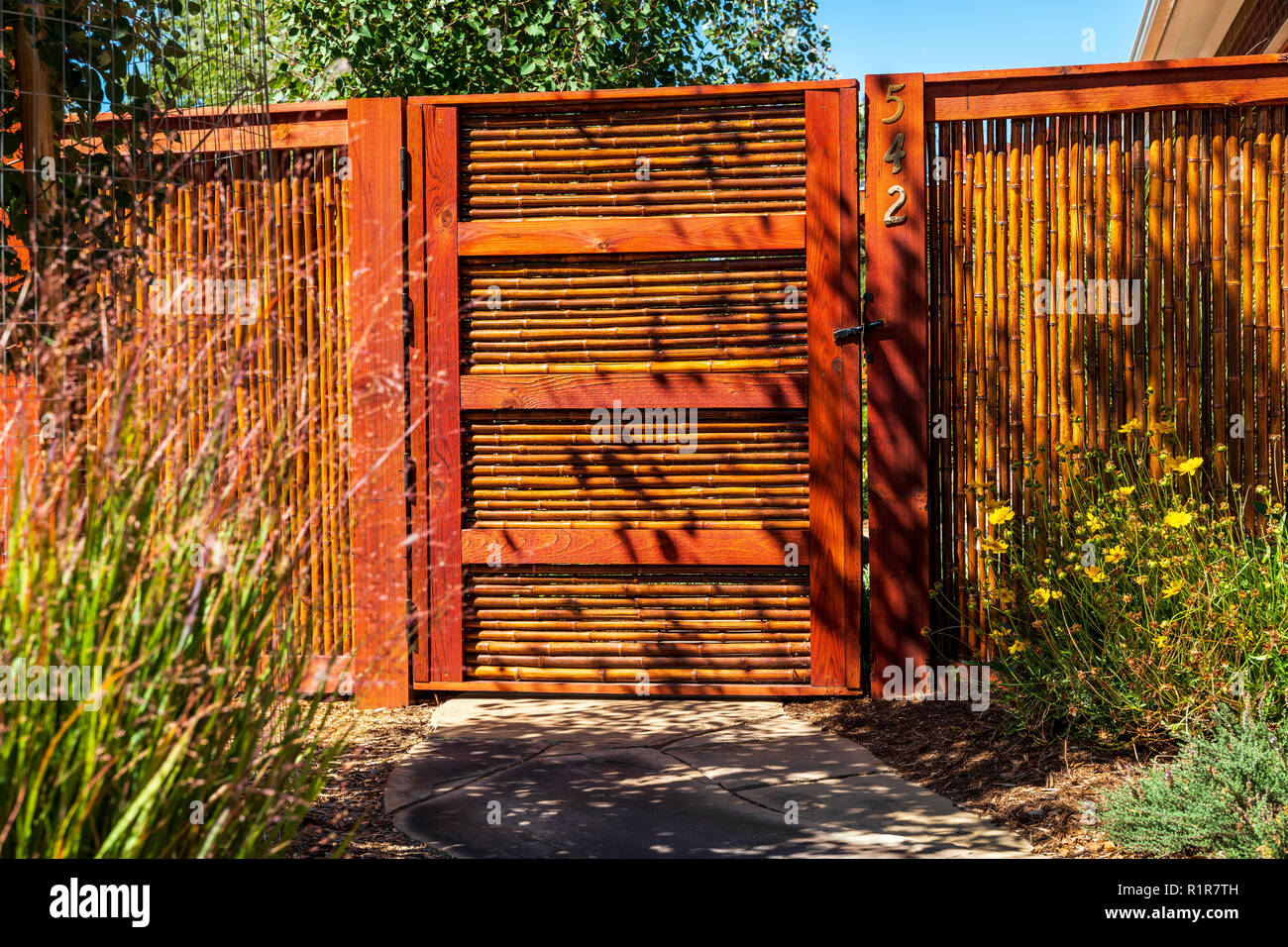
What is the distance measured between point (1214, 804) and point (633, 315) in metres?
2.86

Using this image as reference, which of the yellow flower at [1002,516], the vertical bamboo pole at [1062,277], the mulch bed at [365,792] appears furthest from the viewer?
the vertical bamboo pole at [1062,277]

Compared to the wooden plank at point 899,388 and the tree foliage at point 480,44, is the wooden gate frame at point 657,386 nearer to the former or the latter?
the wooden plank at point 899,388

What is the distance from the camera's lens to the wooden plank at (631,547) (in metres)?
4.43

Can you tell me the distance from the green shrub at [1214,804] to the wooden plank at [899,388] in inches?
59.6

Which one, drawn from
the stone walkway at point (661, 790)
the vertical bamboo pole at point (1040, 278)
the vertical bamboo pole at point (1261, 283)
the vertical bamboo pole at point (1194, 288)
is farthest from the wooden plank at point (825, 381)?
the vertical bamboo pole at point (1261, 283)

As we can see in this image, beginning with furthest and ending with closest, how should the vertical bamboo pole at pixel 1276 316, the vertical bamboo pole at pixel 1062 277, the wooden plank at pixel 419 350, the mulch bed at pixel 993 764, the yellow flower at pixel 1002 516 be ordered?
the wooden plank at pixel 419 350 → the vertical bamboo pole at pixel 1062 277 → the vertical bamboo pole at pixel 1276 316 → the yellow flower at pixel 1002 516 → the mulch bed at pixel 993 764

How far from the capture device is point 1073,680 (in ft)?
11.8

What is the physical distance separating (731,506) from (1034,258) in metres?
1.65

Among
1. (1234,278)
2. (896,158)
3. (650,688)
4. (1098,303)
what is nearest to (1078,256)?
(1098,303)

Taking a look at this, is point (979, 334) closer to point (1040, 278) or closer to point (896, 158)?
point (1040, 278)

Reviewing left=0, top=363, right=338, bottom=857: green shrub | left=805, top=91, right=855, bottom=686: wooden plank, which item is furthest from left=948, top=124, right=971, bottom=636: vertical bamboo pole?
left=0, top=363, right=338, bottom=857: green shrub

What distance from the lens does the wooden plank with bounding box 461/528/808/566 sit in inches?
174

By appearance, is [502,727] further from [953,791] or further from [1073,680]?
[1073,680]

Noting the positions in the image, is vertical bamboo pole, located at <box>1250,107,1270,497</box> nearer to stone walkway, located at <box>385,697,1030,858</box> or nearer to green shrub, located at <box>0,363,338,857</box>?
stone walkway, located at <box>385,697,1030,858</box>
